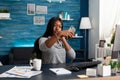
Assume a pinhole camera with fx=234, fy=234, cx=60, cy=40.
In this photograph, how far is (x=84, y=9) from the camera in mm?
5988

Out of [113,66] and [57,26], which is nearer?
[113,66]

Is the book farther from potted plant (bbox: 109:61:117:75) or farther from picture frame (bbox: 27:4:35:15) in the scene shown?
picture frame (bbox: 27:4:35:15)

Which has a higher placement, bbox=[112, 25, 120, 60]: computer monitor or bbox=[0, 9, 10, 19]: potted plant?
bbox=[0, 9, 10, 19]: potted plant

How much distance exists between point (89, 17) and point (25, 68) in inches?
150

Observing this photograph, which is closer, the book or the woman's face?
the book

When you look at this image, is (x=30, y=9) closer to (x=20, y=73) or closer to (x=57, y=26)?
(x=57, y=26)

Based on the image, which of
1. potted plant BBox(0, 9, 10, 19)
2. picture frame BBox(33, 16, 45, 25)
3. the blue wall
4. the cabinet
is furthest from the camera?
picture frame BBox(33, 16, 45, 25)

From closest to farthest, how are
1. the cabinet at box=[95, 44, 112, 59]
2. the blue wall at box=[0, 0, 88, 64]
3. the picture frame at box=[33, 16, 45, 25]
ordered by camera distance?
1. the cabinet at box=[95, 44, 112, 59]
2. the blue wall at box=[0, 0, 88, 64]
3. the picture frame at box=[33, 16, 45, 25]

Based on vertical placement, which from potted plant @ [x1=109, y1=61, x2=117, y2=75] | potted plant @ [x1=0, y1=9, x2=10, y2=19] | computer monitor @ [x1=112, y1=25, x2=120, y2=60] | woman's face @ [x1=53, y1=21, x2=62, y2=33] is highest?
potted plant @ [x1=0, y1=9, x2=10, y2=19]

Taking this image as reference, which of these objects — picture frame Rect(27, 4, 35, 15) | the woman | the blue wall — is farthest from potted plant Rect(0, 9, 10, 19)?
the woman

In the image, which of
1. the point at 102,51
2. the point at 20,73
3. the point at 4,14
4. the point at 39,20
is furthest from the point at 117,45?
the point at 39,20

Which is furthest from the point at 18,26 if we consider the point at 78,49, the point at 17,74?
the point at 17,74

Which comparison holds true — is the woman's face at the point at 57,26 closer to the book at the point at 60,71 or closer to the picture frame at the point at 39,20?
the book at the point at 60,71

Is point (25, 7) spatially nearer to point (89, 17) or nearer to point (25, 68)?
point (89, 17)
